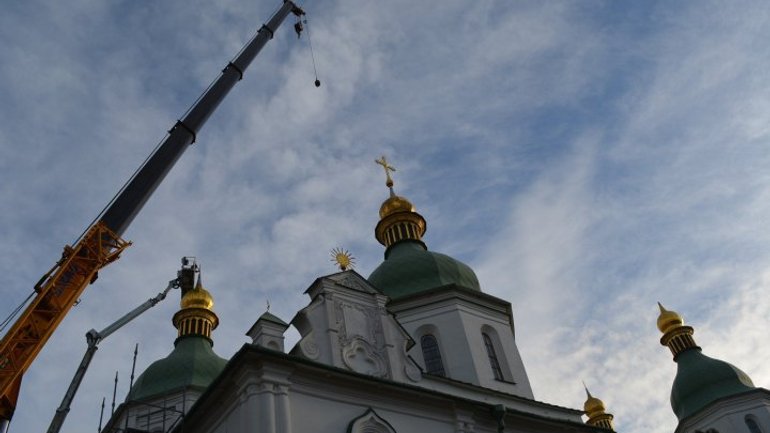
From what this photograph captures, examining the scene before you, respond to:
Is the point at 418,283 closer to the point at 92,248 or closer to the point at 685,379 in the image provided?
the point at 92,248

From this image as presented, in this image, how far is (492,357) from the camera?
77.4 feet

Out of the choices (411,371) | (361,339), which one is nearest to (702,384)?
(411,371)

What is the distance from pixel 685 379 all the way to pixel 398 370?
26356mm

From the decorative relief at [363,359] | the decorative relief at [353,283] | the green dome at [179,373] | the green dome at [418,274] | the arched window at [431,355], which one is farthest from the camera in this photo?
the green dome at [179,373]

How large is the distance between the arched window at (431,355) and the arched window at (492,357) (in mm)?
1646

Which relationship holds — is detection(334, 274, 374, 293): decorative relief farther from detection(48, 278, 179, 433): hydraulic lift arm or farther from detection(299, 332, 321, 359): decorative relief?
detection(48, 278, 179, 433): hydraulic lift arm

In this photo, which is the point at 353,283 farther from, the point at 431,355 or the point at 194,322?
the point at 194,322

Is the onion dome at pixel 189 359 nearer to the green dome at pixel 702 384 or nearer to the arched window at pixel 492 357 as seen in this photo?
the arched window at pixel 492 357

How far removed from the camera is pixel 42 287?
16203mm

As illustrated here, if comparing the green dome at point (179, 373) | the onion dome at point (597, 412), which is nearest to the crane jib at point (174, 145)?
the green dome at point (179, 373)

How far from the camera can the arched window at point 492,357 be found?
75.4 ft

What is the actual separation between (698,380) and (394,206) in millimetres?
19987

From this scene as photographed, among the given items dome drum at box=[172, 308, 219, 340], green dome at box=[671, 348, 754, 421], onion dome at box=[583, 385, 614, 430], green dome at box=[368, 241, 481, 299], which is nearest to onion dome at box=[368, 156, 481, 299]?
green dome at box=[368, 241, 481, 299]

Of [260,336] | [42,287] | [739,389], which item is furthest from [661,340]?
[42,287]
